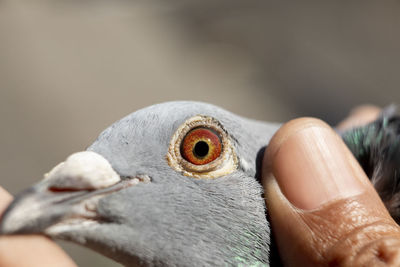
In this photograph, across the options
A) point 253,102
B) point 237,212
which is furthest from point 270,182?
point 253,102

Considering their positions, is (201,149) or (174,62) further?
(174,62)

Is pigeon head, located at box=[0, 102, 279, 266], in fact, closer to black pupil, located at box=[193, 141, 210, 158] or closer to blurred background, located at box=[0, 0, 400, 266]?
black pupil, located at box=[193, 141, 210, 158]

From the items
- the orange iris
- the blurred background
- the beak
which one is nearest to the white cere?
the beak

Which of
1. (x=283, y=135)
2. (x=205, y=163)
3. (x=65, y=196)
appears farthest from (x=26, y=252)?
(x=283, y=135)

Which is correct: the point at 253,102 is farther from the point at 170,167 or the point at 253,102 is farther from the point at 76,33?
the point at 170,167

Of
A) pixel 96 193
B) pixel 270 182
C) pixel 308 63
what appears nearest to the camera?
pixel 96 193

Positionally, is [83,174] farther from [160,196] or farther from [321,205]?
[321,205]
